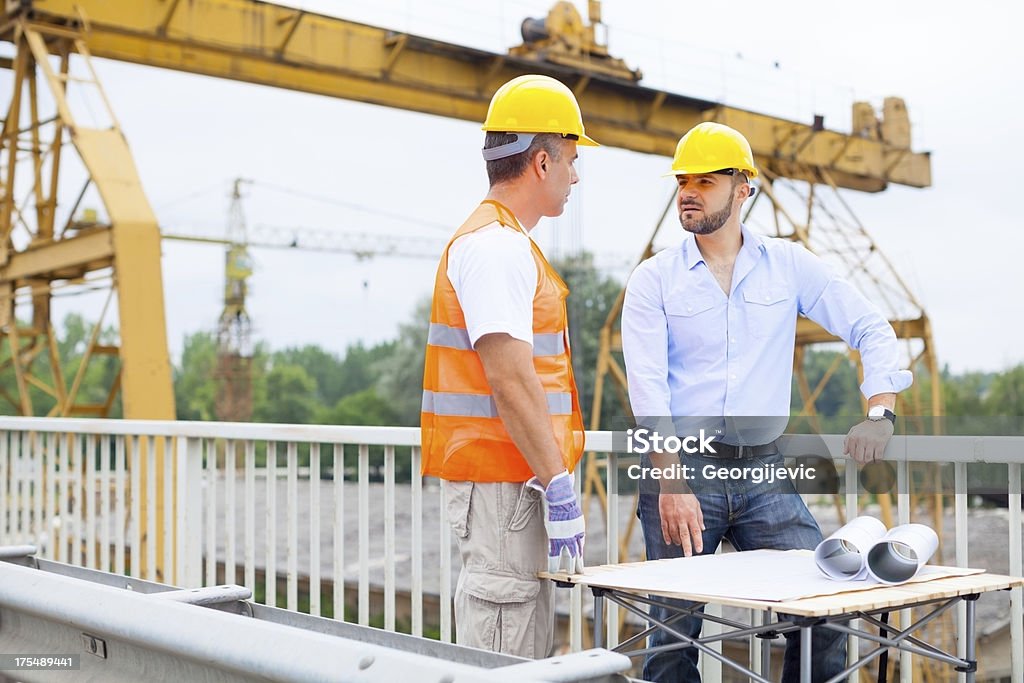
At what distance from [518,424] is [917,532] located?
1.04 meters

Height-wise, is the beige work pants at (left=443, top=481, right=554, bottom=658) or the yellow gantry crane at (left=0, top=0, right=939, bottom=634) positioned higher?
the yellow gantry crane at (left=0, top=0, right=939, bottom=634)

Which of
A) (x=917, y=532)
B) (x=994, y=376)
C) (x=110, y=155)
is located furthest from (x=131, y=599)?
(x=994, y=376)

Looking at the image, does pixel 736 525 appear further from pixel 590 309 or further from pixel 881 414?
pixel 590 309

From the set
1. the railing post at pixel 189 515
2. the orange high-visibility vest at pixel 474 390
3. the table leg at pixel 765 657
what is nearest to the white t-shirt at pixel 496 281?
the orange high-visibility vest at pixel 474 390

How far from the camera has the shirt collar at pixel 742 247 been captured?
11.4ft

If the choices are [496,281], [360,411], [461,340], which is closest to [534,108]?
[496,281]

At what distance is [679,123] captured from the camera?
17.1 meters

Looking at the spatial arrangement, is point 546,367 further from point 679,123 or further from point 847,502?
point 679,123

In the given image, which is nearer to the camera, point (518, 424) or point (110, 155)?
point (518, 424)

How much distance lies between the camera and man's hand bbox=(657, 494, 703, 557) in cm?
326

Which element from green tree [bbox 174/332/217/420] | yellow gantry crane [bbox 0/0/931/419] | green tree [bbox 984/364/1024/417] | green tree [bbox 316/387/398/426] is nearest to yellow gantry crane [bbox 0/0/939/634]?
yellow gantry crane [bbox 0/0/931/419]

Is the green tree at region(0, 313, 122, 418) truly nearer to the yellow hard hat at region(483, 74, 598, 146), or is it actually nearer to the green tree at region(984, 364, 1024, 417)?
the green tree at region(984, 364, 1024, 417)

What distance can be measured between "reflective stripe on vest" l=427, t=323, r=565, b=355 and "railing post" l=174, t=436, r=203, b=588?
295cm

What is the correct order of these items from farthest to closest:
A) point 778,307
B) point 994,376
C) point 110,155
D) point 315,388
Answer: point 315,388 < point 994,376 < point 110,155 < point 778,307
